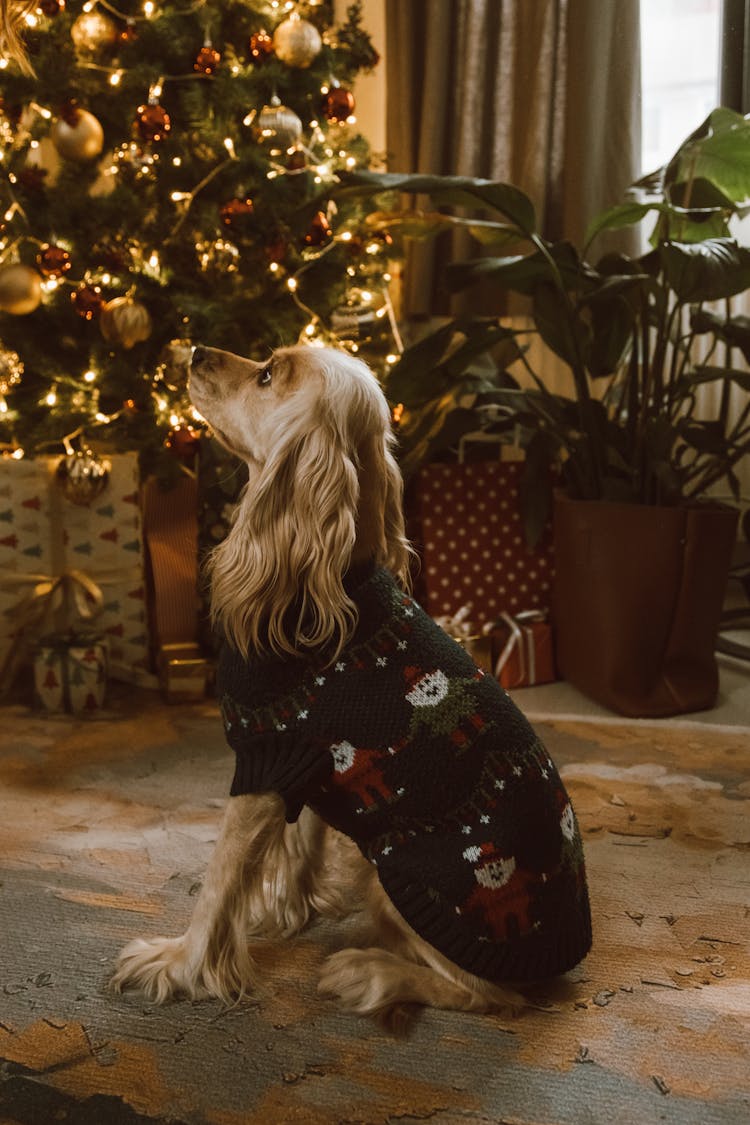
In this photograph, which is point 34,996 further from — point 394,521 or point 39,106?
point 39,106

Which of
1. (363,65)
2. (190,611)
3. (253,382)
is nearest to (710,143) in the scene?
(363,65)

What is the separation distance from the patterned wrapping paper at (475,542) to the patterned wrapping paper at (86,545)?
0.78 m

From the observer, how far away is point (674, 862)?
1.81m

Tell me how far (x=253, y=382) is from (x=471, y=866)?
0.71 meters

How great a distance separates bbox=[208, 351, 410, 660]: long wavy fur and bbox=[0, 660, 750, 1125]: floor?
19.0 inches

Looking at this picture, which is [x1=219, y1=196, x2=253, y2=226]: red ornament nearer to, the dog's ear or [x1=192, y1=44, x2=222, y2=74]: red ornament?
[x1=192, y1=44, x2=222, y2=74]: red ornament

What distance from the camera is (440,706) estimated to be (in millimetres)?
1298

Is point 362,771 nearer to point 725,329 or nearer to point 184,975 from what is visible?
point 184,975

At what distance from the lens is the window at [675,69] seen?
344 centimetres

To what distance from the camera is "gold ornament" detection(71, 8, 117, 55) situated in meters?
2.86

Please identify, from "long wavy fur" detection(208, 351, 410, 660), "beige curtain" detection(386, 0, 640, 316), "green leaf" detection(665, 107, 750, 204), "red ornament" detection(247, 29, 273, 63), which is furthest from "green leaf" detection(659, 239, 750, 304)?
"red ornament" detection(247, 29, 273, 63)

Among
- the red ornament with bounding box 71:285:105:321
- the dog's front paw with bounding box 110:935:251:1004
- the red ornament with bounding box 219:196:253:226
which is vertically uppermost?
the red ornament with bounding box 219:196:253:226

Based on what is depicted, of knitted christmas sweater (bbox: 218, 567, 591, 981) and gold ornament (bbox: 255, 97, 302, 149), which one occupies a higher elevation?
gold ornament (bbox: 255, 97, 302, 149)

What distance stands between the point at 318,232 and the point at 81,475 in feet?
3.14
